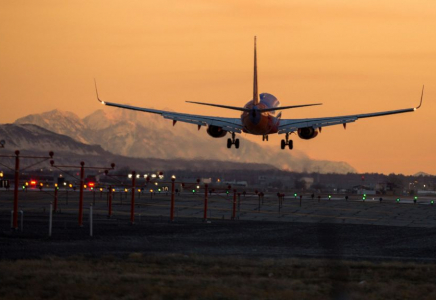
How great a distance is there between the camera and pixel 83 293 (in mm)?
26594

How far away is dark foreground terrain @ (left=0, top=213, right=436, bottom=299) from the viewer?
27.5 meters

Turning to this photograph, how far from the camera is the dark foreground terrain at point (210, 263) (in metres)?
27.5

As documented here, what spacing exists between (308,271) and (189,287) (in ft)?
21.5

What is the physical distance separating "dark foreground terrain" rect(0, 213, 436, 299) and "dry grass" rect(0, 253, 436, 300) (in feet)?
0.11

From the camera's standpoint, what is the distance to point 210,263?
35156 mm

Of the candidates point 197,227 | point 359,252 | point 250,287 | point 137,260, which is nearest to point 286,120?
point 197,227

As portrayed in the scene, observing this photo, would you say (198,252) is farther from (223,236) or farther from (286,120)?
(286,120)

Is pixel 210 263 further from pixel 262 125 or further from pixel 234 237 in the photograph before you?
pixel 262 125

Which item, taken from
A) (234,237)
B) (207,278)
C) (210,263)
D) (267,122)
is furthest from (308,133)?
(207,278)

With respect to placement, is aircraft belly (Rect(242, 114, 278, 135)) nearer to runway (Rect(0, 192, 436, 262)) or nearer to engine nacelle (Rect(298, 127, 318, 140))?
engine nacelle (Rect(298, 127, 318, 140))

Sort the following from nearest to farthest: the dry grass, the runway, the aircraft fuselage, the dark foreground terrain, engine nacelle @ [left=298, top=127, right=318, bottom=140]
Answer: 1. the dry grass
2. the dark foreground terrain
3. the runway
4. the aircraft fuselage
5. engine nacelle @ [left=298, top=127, right=318, bottom=140]

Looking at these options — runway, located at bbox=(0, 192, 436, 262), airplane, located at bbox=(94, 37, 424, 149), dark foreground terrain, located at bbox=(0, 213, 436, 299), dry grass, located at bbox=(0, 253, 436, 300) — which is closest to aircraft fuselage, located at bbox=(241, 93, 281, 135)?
airplane, located at bbox=(94, 37, 424, 149)

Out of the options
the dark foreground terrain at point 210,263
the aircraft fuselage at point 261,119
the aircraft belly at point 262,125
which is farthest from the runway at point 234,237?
the aircraft fuselage at point 261,119

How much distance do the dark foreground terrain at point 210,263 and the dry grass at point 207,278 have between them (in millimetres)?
34
